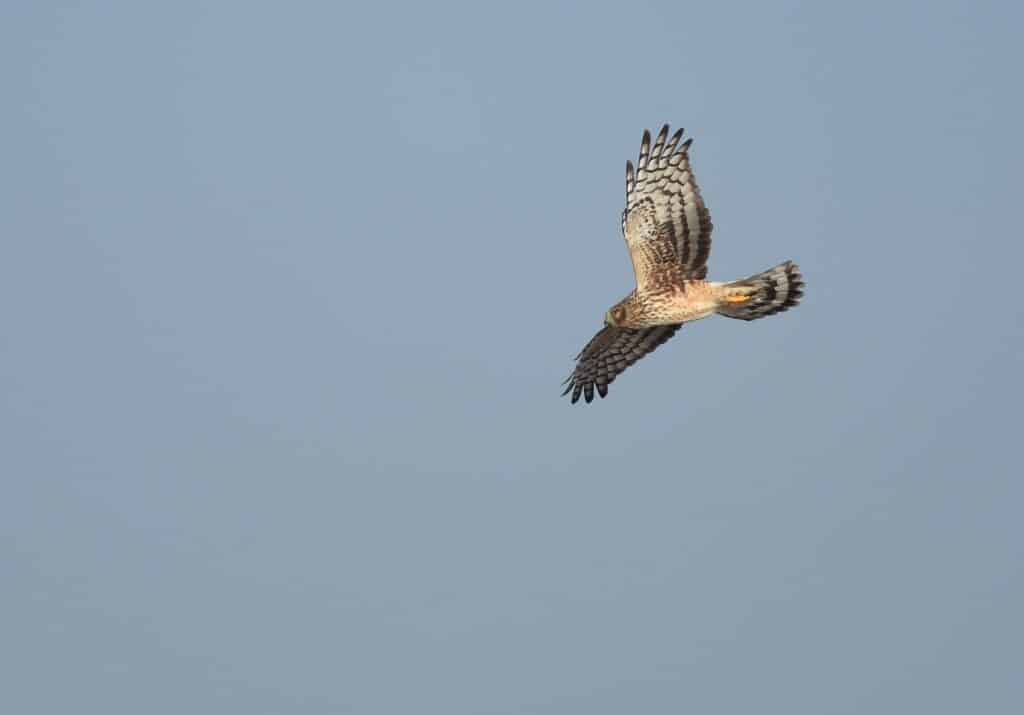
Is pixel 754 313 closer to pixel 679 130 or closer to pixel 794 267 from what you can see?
pixel 794 267

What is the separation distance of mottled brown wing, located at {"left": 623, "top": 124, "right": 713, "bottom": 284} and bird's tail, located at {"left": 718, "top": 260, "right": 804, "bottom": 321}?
56cm

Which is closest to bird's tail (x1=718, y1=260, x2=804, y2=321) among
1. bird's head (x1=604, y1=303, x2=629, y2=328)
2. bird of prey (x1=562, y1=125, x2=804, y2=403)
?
bird of prey (x1=562, y1=125, x2=804, y2=403)

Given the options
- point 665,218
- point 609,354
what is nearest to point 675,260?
point 665,218

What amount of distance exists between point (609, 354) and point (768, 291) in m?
4.06

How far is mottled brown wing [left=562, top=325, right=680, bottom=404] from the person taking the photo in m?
28.8

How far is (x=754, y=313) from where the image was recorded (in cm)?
2594

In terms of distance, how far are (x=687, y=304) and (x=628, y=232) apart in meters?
1.45

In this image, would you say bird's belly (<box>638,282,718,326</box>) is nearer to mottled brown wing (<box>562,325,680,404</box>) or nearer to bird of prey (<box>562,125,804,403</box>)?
bird of prey (<box>562,125,804,403</box>)

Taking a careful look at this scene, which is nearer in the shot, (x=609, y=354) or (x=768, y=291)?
(x=768, y=291)

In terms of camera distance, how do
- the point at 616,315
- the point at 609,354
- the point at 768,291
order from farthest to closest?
the point at 609,354 < the point at 616,315 < the point at 768,291

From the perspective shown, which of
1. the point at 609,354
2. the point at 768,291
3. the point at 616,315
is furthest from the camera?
the point at 609,354

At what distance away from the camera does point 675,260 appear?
85.7 ft

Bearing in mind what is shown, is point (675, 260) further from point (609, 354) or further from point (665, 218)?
point (609, 354)

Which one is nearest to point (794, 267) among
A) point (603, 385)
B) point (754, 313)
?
point (754, 313)
